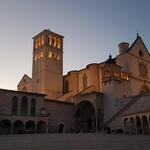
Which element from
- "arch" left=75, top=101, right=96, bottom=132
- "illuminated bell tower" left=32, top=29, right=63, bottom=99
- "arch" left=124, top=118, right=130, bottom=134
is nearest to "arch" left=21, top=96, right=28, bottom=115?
"arch" left=75, top=101, right=96, bottom=132

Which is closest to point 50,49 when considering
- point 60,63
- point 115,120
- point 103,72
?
point 60,63

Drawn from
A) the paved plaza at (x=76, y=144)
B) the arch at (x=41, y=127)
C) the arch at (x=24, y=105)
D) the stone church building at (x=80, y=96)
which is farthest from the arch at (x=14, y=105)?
the paved plaza at (x=76, y=144)

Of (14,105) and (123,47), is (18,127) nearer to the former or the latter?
(14,105)

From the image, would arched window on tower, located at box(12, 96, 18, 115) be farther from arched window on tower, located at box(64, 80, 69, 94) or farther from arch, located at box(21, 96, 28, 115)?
arched window on tower, located at box(64, 80, 69, 94)

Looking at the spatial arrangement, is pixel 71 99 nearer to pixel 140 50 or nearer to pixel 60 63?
pixel 60 63

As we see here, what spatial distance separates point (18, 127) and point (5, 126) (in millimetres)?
1970

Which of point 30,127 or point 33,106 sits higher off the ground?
point 33,106

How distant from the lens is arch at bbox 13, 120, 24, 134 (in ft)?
116

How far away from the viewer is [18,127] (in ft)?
118

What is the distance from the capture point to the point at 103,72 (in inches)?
1673

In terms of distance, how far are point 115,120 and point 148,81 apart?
16922 millimetres

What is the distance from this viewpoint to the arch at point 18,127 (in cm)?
3550

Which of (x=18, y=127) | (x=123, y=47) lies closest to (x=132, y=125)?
(x=18, y=127)

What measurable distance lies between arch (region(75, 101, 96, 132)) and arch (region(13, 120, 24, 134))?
34.0 ft
